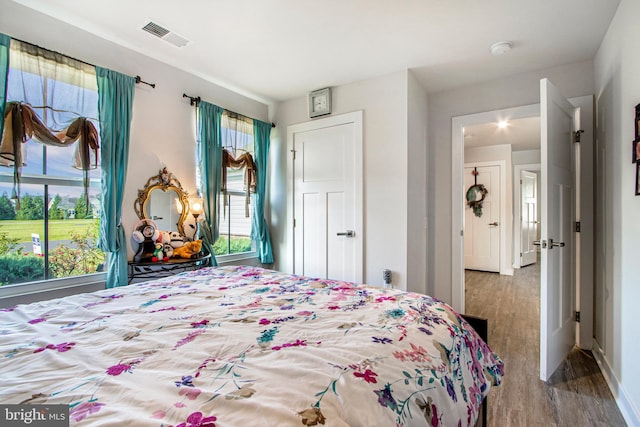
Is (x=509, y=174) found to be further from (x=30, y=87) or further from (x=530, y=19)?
(x=30, y=87)

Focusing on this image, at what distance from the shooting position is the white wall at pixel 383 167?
2.89 m

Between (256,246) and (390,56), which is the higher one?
(390,56)

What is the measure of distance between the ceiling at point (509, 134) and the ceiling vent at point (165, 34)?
3516 mm

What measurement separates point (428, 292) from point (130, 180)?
10.4ft

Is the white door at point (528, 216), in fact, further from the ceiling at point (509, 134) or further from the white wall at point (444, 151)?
the white wall at point (444, 151)

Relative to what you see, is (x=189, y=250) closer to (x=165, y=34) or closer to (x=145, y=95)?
(x=145, y=95)

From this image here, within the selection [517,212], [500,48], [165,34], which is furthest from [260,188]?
[517,212]

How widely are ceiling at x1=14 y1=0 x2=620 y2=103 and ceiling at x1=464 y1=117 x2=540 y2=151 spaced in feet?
5.01

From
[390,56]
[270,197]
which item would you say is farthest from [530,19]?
[270,197]

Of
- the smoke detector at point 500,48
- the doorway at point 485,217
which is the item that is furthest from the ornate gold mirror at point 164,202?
the doorway at point 485,217

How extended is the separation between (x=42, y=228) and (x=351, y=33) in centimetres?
268

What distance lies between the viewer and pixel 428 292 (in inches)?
132

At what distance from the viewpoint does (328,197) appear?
3402mm

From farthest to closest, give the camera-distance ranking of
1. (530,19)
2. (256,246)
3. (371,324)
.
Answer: (256,246), (530,19), (371,324)
